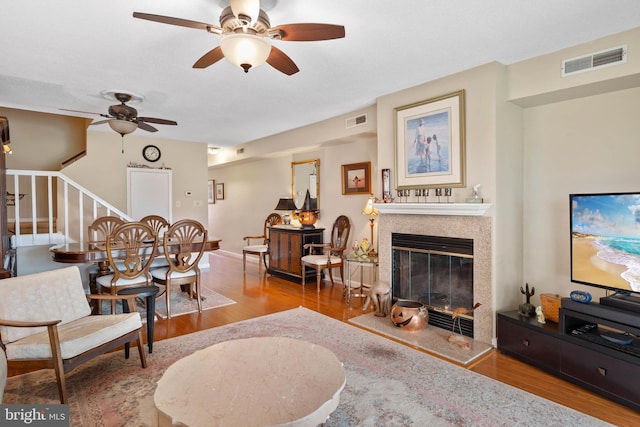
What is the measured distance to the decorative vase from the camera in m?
3.41

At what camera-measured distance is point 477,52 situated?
291 centimetres

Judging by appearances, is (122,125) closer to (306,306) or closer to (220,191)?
(306,306)

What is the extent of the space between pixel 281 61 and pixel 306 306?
2.98m

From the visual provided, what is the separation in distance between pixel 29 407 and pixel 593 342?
12.1 ft

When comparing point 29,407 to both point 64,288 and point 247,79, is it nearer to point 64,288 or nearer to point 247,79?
point 64,288

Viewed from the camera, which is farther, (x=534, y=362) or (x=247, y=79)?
(x=247, y=79)

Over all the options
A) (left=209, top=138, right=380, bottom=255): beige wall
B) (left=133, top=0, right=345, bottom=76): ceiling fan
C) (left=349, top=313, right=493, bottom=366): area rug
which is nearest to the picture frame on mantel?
(left=209, top=138, right=380, bottom=255): beige wall

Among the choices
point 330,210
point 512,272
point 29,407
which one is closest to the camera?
point 29,407

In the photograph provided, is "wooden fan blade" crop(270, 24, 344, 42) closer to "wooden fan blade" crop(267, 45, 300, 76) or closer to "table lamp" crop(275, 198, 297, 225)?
"wooden fan blade" crop(267, 45, 300, 76)

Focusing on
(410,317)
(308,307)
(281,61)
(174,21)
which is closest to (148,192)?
(308,307)

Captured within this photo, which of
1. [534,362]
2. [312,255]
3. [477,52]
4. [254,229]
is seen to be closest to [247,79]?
[477,52]

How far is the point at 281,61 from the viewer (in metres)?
2.40

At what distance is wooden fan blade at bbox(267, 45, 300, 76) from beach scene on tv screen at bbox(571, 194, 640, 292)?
8.06 ft

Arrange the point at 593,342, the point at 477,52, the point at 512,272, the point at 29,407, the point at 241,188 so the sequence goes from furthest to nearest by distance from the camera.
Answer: the point at 241,188, the point at 512,272, the point at 477,52, the point at 593,342, the point at 29,407
